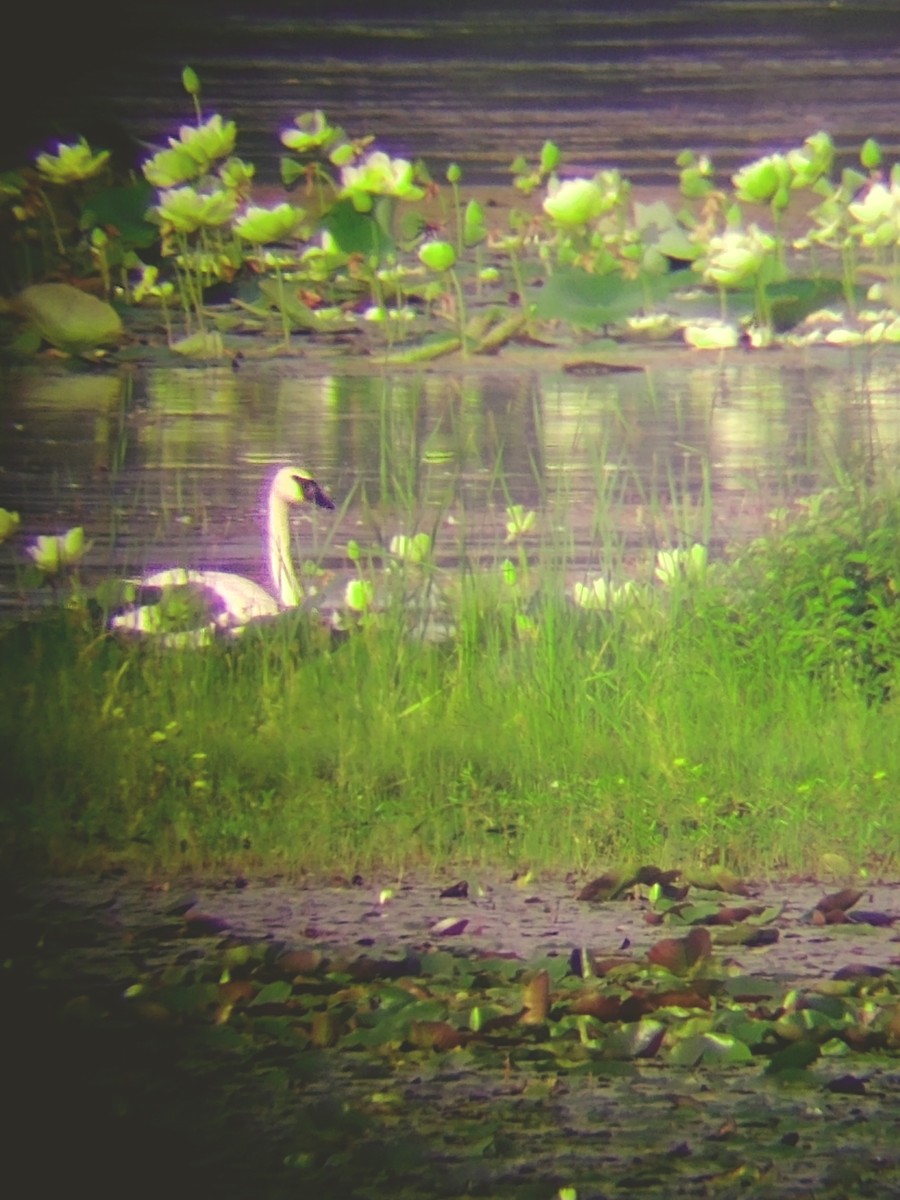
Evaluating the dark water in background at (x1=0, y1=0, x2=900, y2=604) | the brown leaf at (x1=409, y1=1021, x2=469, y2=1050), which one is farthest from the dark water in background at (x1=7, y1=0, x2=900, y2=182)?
the brown leaf at (x1=409, y1=1021, x2=469, y2=1050)

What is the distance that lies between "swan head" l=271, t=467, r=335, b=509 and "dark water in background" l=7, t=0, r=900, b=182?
0.59 m

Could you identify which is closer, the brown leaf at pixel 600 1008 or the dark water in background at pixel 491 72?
the brown leaf at pixel 600 1008

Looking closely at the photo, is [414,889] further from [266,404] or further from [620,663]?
[266,404]

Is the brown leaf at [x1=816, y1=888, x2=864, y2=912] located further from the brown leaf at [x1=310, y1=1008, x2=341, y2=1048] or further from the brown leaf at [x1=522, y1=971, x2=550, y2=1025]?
the brown leaf at [x1=310, y1=1008, x2=341, y2=1048]

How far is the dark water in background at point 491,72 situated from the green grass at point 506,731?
707 mm

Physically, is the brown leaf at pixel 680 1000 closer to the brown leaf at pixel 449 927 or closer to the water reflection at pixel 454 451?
the brown leaf at pixel 449 927

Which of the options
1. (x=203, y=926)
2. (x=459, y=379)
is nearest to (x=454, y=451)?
(x=459, y=379)

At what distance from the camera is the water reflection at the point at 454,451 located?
11.1ft

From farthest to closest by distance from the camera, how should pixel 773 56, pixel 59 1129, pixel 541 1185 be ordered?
pixel 773 56, pixel 59 1129, pixel 541 1185

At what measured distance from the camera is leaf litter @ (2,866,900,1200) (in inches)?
104

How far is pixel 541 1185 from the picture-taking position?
261 centimetres

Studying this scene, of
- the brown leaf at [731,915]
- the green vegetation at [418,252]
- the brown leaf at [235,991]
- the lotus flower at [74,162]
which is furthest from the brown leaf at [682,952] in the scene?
the lotus flower at [74,162]

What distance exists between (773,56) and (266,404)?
3.54ft

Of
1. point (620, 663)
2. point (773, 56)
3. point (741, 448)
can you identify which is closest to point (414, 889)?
point (620, 663)
